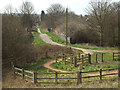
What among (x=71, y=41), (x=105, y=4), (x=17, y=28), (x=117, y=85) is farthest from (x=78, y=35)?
Answer: (x=117, y=85)

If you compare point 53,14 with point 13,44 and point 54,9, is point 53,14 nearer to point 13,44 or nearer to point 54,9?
point 54,9

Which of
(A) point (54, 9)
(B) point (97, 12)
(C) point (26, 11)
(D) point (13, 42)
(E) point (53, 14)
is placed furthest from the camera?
(A) point (54, 9)

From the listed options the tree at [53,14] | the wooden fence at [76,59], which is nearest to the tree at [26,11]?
the tree at [53,14]

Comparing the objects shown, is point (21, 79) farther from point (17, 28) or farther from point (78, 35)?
point (78, 35)

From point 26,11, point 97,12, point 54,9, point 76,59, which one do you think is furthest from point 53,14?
point 76,59

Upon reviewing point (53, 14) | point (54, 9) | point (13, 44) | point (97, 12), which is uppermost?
point (54, 9)

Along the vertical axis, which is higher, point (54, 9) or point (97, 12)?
point (54, 9)

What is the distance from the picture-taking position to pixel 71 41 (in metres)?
38.4

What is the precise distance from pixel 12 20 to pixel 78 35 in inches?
871

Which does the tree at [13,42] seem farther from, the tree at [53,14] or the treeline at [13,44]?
the tree at [53,14]

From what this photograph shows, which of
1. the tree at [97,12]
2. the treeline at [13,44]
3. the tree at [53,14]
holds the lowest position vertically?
the treeline at [13,44]

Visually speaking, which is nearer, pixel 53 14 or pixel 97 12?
pixel 97 12

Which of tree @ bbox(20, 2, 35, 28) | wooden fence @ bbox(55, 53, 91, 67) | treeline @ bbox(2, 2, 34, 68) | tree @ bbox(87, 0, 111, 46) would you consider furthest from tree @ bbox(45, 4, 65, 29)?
wooden fence @ bbox(55, 53, 91, 67)

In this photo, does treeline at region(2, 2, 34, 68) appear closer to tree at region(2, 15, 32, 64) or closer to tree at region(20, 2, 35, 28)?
tree at region(2, 15, 32, 64)
